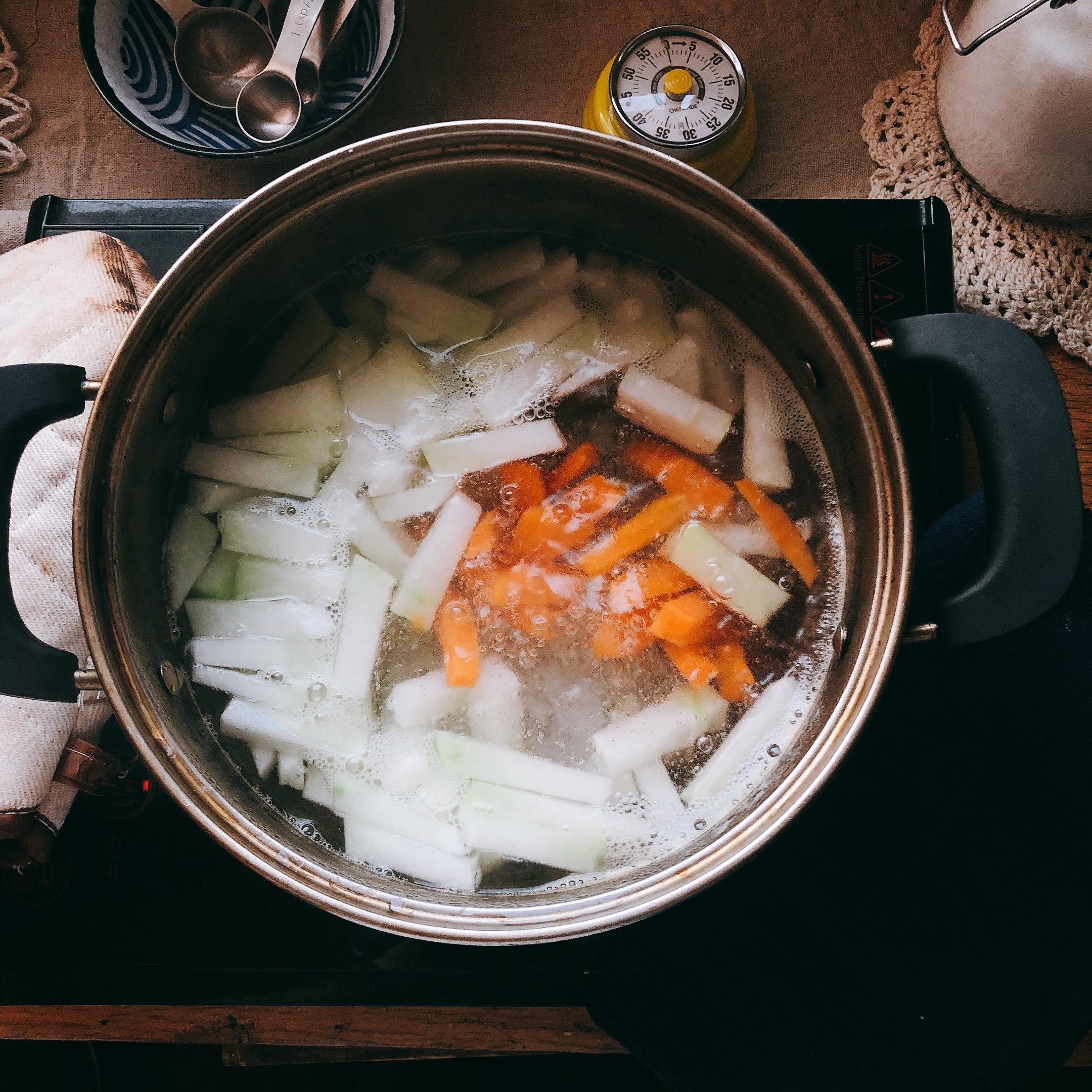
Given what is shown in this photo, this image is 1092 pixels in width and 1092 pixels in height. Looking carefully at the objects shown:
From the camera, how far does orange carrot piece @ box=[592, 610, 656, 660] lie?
677 millimetres

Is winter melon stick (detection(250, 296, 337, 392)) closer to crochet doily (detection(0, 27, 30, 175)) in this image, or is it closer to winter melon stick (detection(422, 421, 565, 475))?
winter melon stick (detection(422, 421, 565, 475))

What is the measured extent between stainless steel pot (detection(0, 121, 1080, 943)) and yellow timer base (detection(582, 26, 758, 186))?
0.15 m


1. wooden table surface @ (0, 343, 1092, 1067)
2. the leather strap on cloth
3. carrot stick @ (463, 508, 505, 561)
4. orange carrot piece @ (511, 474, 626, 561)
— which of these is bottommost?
wooden table surface @ (0, 343, 1092, 1067)

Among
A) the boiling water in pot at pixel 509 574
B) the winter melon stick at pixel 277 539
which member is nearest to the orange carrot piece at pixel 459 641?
the boiling water in pot at pixel 509 574

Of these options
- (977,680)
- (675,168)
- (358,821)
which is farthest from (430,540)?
(977,680)

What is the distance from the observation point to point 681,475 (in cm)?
70

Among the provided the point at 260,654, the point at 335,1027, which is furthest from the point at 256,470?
the point at 335,1027

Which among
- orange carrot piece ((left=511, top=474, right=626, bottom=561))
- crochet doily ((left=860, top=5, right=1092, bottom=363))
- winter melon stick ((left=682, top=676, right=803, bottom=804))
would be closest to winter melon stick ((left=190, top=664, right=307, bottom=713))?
orange carrot piece ((left=511, top=474, right=626, bottom=561))

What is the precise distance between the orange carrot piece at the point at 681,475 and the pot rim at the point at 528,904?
0.46 feet

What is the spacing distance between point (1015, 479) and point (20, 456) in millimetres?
626

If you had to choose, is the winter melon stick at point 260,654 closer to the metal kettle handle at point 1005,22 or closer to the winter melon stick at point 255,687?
the winter melon stick at point 255,687

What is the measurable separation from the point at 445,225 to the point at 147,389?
28 centimetres

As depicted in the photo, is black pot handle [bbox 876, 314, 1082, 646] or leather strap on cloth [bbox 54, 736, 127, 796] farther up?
black pot handle [bbox 876, 314, 1082, 646]

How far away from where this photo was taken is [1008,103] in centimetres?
73
